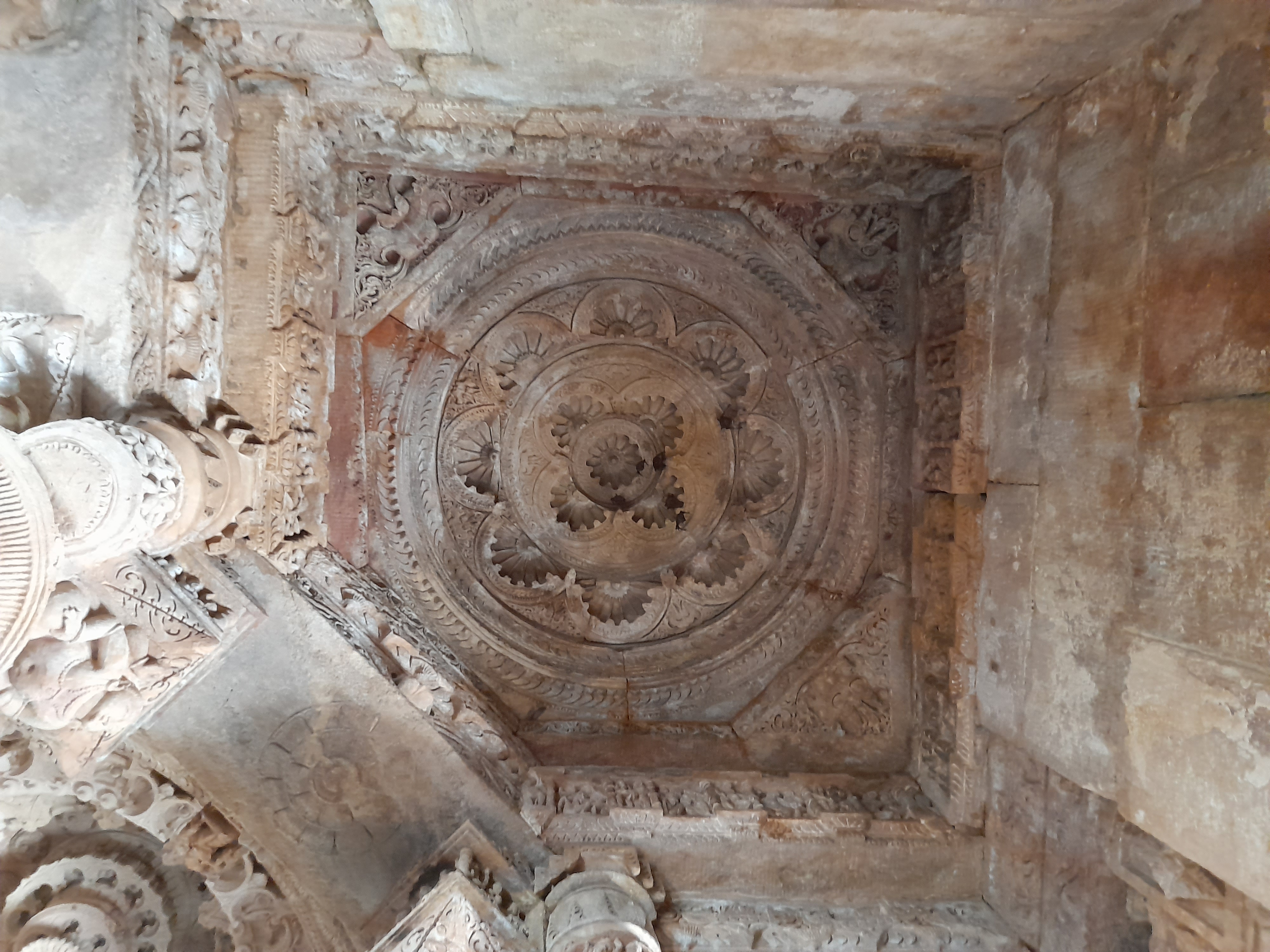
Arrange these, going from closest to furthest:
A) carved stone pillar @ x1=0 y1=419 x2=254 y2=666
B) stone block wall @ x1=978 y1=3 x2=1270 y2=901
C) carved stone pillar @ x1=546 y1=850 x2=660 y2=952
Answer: carved stone pillar @ x1=0 y1=419 x2=254 y2=666, stone block wall @ x1=978 y1=3 x2=1270 y2=901, carved stone pillar @ x1=546 y1=850 x2=660 y2=952

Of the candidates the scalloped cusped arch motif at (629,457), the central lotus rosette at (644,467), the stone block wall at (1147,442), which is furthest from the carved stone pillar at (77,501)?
the stone block wall at (1147,442)

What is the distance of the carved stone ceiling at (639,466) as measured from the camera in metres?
3.95

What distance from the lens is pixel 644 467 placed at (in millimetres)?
4566

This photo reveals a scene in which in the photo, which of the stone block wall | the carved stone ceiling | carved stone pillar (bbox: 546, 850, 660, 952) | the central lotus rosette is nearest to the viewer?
the stone block wall

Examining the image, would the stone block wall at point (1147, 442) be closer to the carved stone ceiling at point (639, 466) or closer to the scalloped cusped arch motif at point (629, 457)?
the carved stone ceiling at point (639, 466)

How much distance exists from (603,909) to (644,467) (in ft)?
8.48

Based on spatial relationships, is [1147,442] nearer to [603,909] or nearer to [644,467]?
[644,467]

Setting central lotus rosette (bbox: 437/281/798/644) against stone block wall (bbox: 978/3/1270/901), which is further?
central lotus rosette (bbox: 437/281/798/644)

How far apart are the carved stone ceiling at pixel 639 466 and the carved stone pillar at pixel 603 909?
0.68 meters

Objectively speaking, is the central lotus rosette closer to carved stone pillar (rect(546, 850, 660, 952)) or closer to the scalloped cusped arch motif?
the scalloped cusped arch motif

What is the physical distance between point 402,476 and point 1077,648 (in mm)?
3643

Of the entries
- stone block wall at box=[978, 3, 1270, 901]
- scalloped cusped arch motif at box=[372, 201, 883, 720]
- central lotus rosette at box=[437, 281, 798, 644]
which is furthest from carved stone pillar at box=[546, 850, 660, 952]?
stone block wall at box=[978, 3, 1270, 901]

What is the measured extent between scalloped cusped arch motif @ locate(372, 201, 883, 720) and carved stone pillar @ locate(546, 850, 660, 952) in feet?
3.53

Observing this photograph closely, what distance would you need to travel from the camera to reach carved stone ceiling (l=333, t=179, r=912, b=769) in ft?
13.0
